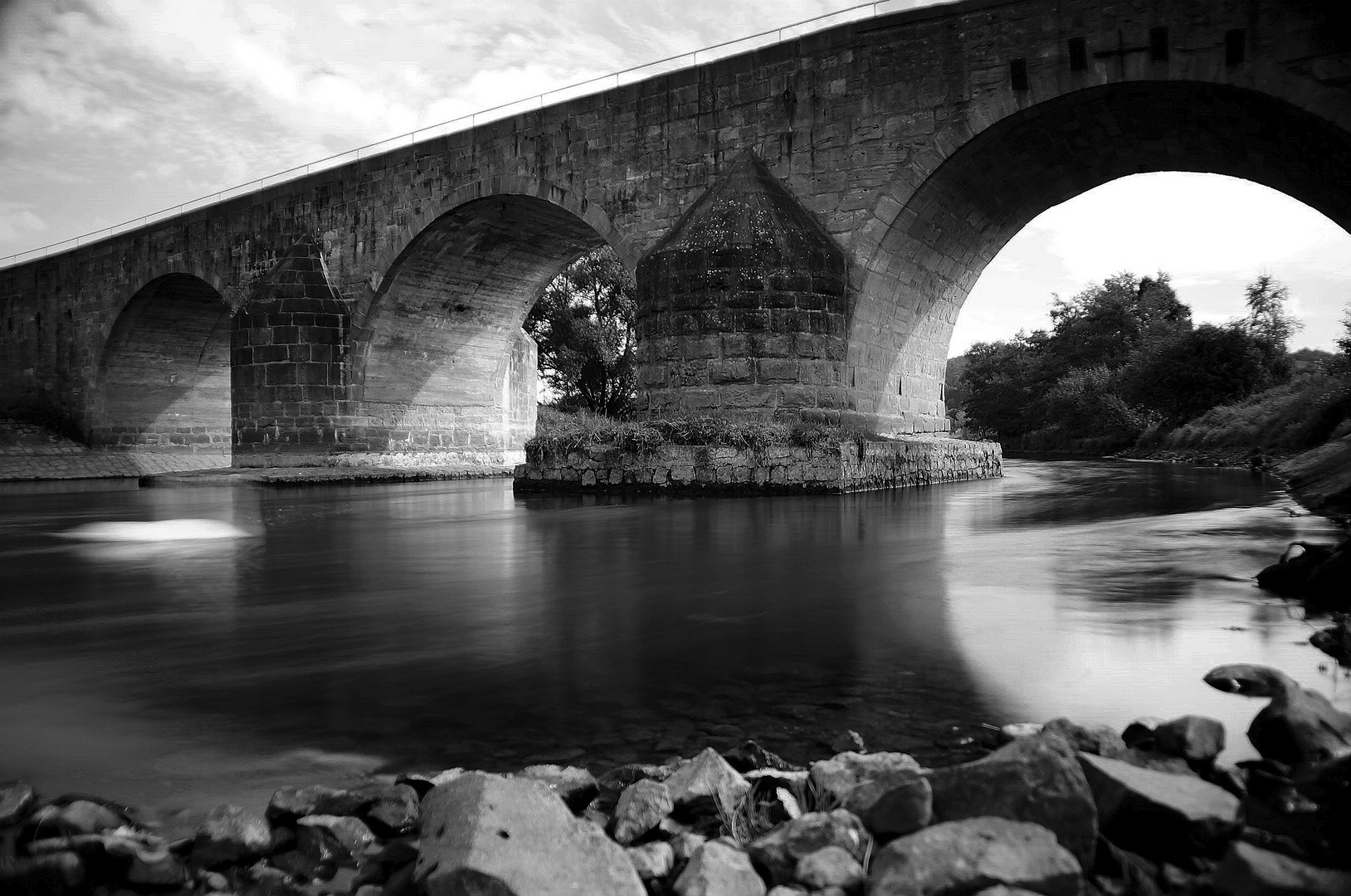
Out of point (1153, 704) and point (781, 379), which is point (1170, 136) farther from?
point (1153, 704)

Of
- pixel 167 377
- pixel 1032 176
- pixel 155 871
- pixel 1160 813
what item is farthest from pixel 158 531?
pixel 167 377

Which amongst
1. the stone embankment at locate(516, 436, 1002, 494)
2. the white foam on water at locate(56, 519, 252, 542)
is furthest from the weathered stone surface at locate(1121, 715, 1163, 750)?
the stone embankment at locate(516, 436, 1002, 494)

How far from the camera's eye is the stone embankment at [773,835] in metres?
1.37

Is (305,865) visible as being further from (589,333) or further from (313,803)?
(589,333)

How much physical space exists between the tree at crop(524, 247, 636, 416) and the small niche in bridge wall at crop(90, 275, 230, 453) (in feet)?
35.1

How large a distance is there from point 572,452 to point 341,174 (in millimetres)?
8664

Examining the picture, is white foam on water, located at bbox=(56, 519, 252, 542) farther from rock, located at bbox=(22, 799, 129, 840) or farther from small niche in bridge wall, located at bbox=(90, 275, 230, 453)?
small niche in bridge wall, located at bbox=(90, 275, 230, 453)

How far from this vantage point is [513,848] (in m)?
1.47

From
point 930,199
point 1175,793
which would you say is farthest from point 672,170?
point 1175,793

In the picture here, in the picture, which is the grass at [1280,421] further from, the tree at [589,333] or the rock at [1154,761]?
the tree at [589,333]

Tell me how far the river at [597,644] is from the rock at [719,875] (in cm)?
67

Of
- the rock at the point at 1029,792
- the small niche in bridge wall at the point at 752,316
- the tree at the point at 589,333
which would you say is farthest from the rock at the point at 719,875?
the tree at the point at 589,333

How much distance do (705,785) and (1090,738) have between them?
83 cm

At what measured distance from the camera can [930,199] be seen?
1120 centimetres
